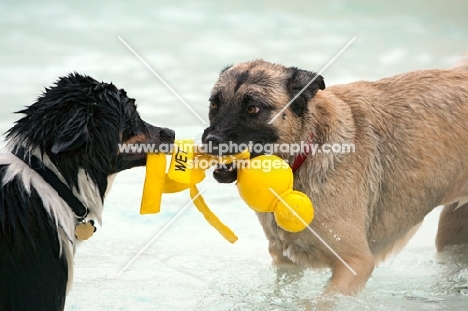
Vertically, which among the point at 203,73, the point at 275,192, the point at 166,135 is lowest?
the point at 203,73

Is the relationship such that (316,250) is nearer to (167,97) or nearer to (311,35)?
(167,97)

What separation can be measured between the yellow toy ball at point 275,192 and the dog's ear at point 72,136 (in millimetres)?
1239

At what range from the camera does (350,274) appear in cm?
437

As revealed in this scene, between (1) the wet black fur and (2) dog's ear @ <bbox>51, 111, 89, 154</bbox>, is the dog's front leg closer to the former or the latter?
(1) the wet black fur

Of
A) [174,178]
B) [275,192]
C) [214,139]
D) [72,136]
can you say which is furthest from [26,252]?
[275,192]

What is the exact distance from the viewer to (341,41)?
36.7 feet

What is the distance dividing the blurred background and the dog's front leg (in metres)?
0.11

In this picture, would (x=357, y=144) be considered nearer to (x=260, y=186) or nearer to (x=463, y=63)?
(x=260, y=186)

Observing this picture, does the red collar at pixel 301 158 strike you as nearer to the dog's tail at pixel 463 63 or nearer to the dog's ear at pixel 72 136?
the dog's tail at pixel 463 63

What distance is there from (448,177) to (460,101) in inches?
20.2

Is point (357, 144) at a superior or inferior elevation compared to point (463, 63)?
inferior

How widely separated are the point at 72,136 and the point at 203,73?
7314 millimetres

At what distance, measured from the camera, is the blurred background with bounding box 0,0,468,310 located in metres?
4.85

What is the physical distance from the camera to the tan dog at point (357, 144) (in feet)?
14.3
